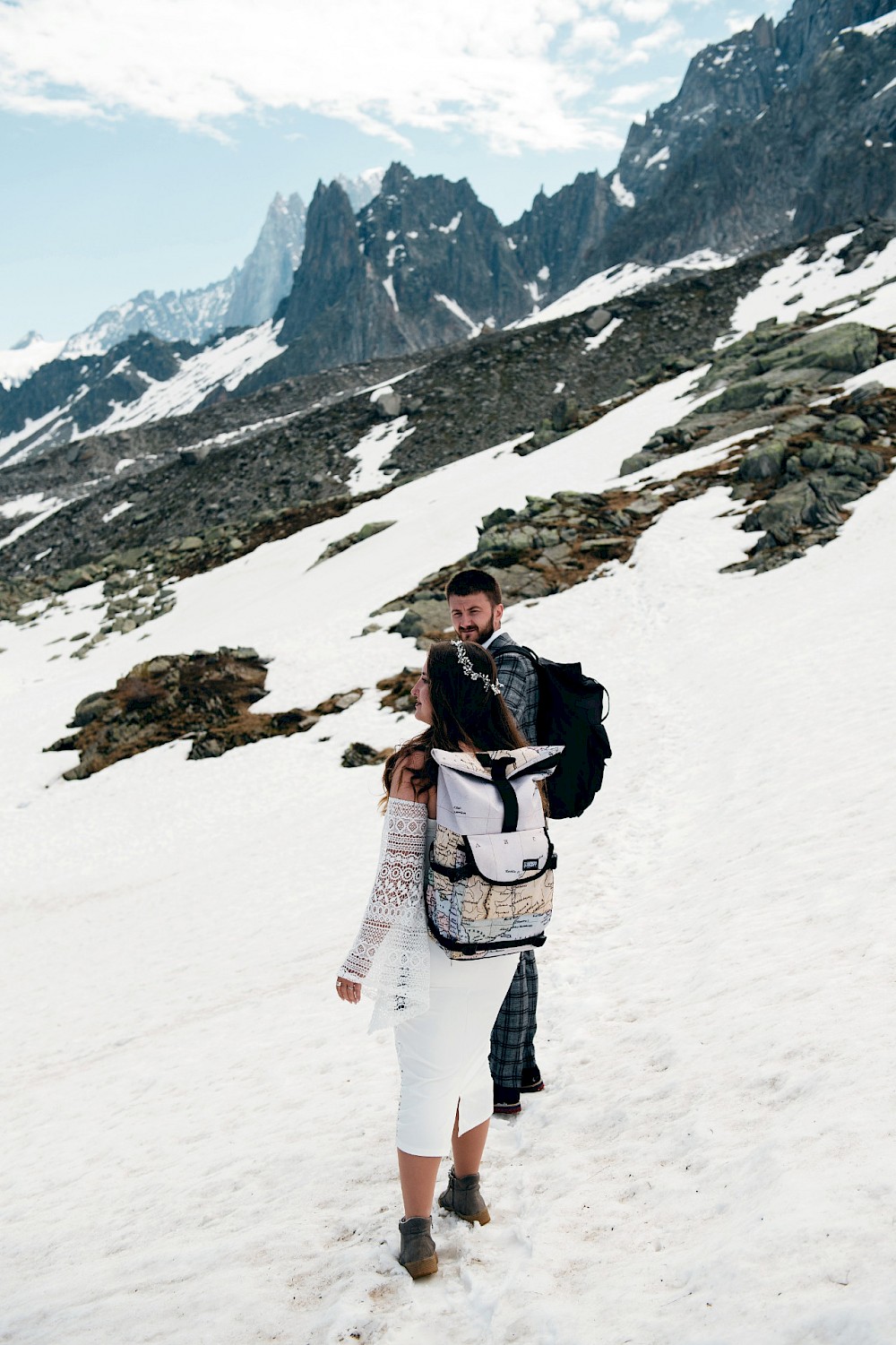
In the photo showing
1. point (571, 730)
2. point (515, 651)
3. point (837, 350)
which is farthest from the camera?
point (837, 350)

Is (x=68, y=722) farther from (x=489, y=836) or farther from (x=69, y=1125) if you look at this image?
(x=489, y=836)

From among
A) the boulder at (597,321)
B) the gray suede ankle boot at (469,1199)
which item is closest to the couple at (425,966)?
the gray suede ankle boot at (469,1199)

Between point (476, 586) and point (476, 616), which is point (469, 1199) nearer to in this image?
point (476, 616)

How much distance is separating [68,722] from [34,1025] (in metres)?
16.8

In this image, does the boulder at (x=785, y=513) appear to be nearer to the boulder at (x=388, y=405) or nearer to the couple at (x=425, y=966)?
the couple at (x=425, y=966)

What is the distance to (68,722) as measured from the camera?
25.8 meters

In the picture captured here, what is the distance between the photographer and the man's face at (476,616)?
208 inches

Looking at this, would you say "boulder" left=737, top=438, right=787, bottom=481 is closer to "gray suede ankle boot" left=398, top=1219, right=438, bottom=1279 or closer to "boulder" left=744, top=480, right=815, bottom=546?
"boulder" left=744, top=480, right=815, bottom=546

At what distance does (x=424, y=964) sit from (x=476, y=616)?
90.5 inches

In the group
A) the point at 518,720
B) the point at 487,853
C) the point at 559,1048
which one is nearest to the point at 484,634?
the point at 518,720

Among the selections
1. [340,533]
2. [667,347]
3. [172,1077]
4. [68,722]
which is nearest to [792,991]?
[172,1077]

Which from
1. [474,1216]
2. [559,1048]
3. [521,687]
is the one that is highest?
[521,687]

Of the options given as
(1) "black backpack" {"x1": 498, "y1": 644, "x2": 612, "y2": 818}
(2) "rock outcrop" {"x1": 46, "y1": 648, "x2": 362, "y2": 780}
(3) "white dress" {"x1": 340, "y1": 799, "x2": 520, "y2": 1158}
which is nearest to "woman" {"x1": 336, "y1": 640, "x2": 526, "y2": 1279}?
(3) "white dress" {"x1": 340, "y1": 799, "x2": 520, "y2": 1158}

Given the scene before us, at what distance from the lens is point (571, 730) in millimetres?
4773
